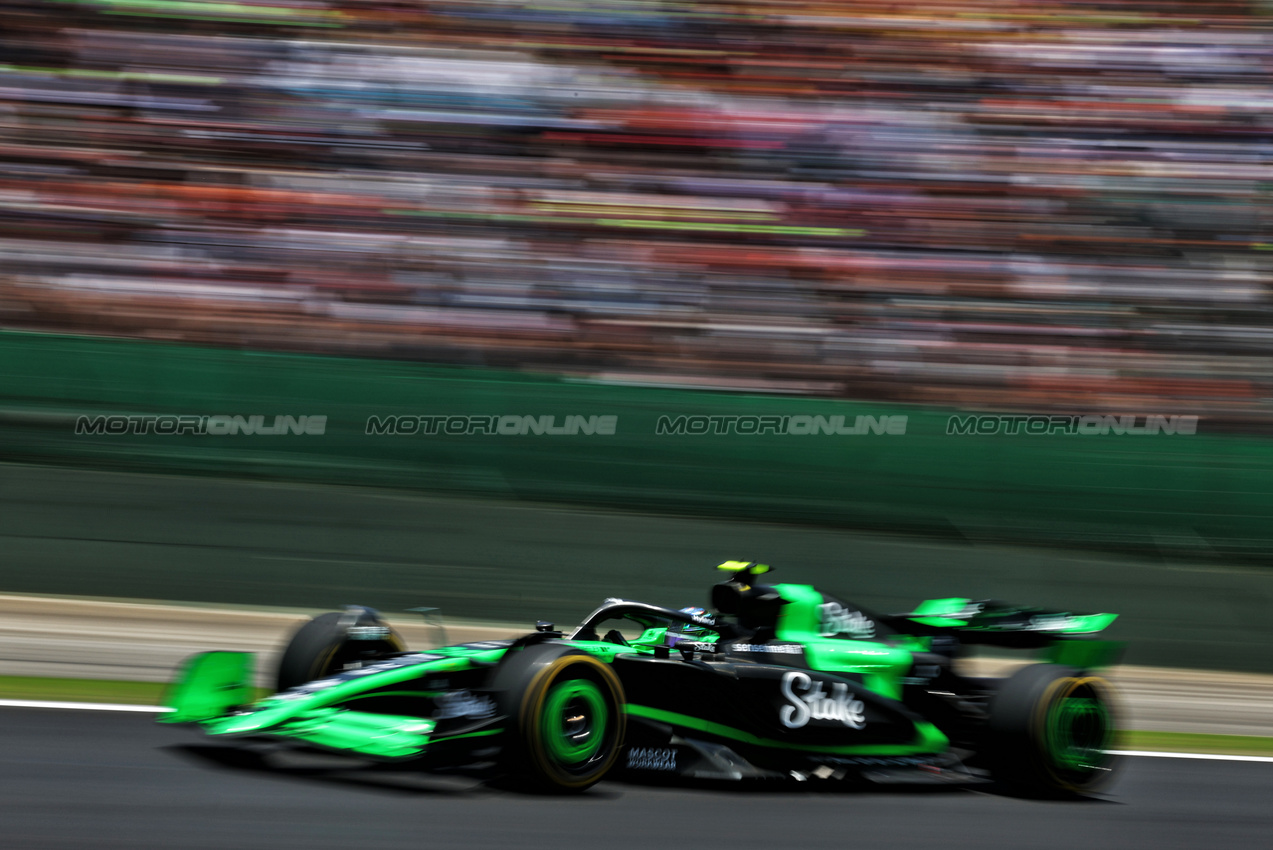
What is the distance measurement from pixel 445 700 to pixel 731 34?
7647 mm

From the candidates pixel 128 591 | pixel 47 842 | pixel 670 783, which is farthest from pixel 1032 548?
pixel 47 842

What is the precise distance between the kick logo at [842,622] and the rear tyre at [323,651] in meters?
1.80

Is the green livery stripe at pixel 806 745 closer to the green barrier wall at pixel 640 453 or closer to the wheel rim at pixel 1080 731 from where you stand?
the wheel rim at pixel 1080 731

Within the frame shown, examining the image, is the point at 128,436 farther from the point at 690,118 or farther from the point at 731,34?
the point at 731,34

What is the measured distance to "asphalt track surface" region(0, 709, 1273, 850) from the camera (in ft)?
12.7

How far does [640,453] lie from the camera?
8055 mm

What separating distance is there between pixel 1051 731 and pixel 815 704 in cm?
103

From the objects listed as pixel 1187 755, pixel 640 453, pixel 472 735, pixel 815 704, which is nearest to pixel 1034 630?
pixel 815 704

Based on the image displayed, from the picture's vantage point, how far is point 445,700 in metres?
4.62

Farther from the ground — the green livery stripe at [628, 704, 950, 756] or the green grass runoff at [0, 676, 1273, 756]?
the green livery stripe at [628, 704, 950, 756]
